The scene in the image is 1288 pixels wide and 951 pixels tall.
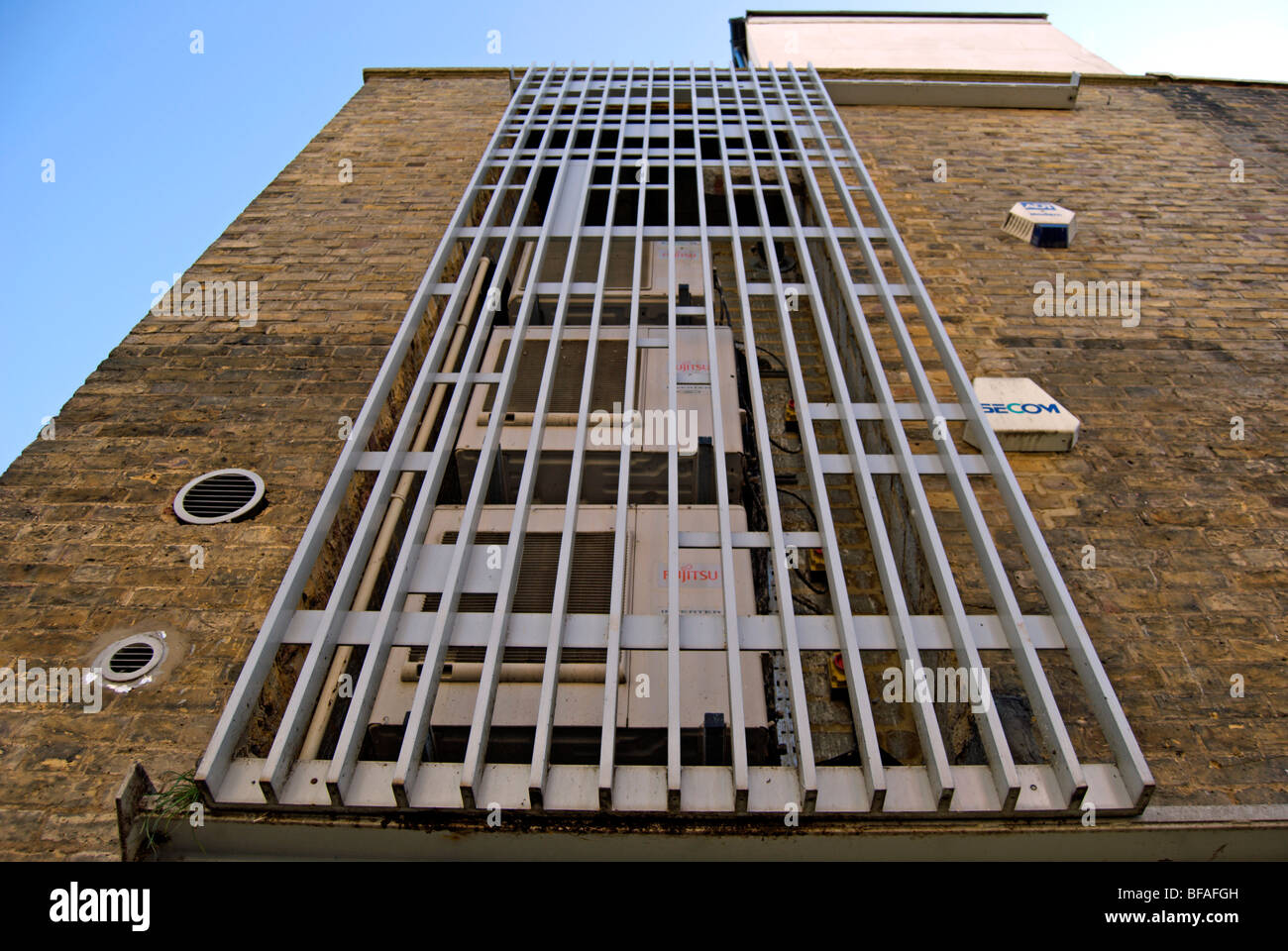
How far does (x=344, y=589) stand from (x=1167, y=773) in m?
3.36

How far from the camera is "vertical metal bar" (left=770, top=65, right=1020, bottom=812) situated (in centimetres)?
272

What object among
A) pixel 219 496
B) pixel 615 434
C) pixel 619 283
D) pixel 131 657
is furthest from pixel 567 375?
pixel 131 657

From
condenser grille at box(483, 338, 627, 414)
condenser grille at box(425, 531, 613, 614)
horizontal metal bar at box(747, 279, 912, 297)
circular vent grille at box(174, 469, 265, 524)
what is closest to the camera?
condenser grille at box(425, 531, 613, 614)

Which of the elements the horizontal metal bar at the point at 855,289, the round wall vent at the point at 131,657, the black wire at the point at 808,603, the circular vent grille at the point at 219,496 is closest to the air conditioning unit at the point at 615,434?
the horizontal metal bar at the point at 855,289

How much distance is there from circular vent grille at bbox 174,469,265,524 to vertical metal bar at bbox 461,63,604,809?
137 centimetres

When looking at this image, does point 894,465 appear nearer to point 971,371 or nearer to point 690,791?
point 971,371

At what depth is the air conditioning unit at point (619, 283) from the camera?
17.1 feet

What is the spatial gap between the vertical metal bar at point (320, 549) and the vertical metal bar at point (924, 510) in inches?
97.0

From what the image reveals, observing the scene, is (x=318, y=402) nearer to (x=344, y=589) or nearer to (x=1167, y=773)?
(x=344, y=589)

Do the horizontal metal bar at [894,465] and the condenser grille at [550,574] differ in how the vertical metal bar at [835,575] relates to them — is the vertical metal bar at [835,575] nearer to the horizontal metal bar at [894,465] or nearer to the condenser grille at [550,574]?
the horizontal metal bar at [894,465]

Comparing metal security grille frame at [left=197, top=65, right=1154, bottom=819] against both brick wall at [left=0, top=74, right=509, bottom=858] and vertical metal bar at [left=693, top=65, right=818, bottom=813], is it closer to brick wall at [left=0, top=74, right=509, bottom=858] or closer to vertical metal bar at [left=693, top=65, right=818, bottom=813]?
vertical metal bar at [left=693, top=65, right=818, bottom=813]

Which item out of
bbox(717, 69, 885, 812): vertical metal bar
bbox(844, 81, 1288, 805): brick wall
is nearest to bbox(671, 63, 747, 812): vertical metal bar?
bbox(717, 69, 885, 812): vertical metal bar
